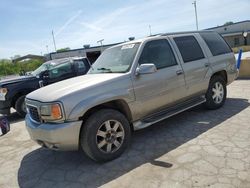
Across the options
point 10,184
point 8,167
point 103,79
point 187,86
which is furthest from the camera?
point 187,86

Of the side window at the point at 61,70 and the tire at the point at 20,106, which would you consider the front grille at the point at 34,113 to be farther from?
the side window at the point at 61,70

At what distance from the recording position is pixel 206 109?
20.1 ft

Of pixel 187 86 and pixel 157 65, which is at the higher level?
pixel 157 65

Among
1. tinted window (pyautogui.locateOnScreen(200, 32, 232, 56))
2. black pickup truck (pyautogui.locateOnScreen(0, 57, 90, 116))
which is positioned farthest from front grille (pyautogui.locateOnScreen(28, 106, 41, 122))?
black pickup truck (pyautogui.locateOnScreen(0, 57, 90, 116))

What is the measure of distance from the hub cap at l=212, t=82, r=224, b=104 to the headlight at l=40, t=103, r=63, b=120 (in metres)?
3.83

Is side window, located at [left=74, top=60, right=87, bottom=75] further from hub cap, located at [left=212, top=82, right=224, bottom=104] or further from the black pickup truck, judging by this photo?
hub cap, located at [left=212, top=82, right=224, bottom=104]

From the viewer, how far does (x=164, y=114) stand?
15.9 feet

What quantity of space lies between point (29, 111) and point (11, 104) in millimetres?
4214

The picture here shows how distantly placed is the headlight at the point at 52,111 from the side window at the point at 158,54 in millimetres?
1693

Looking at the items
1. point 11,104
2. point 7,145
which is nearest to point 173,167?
point 7,145

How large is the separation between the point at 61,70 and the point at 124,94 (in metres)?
5.27

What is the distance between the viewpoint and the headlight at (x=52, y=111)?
363 cm

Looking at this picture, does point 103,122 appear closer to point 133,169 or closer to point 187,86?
point 133,169

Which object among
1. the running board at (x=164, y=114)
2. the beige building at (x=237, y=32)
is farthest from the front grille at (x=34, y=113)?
the beige building at (x=237, y=32)
